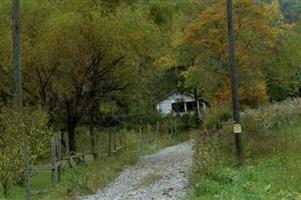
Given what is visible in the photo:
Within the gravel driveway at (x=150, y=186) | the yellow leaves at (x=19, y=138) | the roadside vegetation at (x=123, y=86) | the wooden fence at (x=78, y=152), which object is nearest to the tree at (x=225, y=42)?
the roadside vegetation at (x=123, y=86)

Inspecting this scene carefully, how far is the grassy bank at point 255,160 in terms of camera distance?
14.0 meters

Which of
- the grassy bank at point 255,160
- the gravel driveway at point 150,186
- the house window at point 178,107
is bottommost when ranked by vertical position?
the gravel driveway at point 150,186

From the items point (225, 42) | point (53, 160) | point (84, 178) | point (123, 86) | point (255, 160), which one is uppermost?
point (225, 42)

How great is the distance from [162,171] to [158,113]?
38.7m

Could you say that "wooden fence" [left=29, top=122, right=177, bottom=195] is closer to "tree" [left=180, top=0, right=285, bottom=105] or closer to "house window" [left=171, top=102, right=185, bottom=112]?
"tree" [left=180, top=0, right=285, bottom=105]

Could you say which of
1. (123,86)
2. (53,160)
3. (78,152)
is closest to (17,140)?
(53,160)

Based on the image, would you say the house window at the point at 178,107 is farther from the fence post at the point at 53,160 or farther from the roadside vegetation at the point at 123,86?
the fence post at the point at 53,160

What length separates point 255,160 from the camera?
2061 centimetres

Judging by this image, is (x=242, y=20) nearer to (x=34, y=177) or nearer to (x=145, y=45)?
(x=145, y=45)

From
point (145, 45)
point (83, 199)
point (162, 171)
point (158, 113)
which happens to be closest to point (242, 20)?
point (145, 45)

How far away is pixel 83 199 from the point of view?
20.0m

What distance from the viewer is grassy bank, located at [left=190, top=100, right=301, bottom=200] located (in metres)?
14.0

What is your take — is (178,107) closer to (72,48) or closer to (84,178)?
(72,48)

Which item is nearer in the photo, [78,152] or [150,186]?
[150,186]
